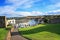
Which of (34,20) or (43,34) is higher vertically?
(34,20)

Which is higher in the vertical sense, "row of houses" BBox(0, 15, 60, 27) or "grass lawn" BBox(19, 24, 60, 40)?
"row of houses" BBox(0, 15, 60, 27)

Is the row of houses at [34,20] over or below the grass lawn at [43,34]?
over

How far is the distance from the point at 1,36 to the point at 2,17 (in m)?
9.06

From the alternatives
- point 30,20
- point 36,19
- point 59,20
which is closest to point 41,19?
point 36,19

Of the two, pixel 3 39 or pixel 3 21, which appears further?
pixel 3 21

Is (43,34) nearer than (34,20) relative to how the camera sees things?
Yes

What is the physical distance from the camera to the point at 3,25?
2506 centimetres

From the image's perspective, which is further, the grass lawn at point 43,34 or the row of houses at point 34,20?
the row of houses at point 34,20

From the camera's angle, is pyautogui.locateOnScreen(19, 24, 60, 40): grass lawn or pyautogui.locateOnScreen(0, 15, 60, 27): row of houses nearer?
pyautogui.locateOnScreen(19, 24, 60, 40): grass lawn

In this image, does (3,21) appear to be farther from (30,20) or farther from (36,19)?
(36,19)

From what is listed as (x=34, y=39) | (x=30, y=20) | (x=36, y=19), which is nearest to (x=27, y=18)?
(x=30, y=20)

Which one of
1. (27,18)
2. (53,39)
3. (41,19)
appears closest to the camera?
(53,39)

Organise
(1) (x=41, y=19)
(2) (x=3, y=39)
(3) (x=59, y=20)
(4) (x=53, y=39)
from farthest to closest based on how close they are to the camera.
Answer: (1) (x=41, y=19) → (3) (x=59, y=20) → (4) (x=53, y=39) → (2) (x=3, y=39)

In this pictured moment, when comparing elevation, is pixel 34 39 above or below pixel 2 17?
below
